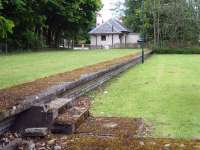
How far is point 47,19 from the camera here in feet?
158

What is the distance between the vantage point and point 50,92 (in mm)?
7465

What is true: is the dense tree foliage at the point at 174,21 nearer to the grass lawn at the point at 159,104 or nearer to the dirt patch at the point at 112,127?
the grass lawn at the point at 159,104

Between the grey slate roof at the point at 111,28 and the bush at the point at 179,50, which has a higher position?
the grey slate roof at the point at 111,28

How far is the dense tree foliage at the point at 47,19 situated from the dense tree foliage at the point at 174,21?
6.74 metres

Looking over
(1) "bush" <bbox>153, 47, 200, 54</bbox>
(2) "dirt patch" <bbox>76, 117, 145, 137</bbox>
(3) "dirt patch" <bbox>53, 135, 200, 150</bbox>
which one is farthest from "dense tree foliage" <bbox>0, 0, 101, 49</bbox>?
(3) "dirt patch" <bbox>53, 135, 200, 150</bbox>

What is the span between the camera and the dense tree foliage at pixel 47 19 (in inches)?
1390

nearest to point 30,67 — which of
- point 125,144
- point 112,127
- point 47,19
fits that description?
point 112,127

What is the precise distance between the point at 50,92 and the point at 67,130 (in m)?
1.90

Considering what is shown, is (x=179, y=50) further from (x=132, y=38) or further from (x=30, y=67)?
(x=30, y=67)

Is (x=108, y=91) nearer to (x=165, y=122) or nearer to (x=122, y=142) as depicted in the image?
(x=165, y=122)

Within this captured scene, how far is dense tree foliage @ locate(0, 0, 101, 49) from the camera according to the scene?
3531cm

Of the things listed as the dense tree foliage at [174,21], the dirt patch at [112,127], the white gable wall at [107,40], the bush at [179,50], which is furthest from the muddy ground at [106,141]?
the white gable wall at [107,40]

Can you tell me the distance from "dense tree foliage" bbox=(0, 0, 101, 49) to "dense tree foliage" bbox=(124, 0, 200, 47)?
6.74 m

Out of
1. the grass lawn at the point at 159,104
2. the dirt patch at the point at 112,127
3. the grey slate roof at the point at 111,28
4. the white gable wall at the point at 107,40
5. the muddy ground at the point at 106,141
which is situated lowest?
the grass lawn at the point at 159,104
